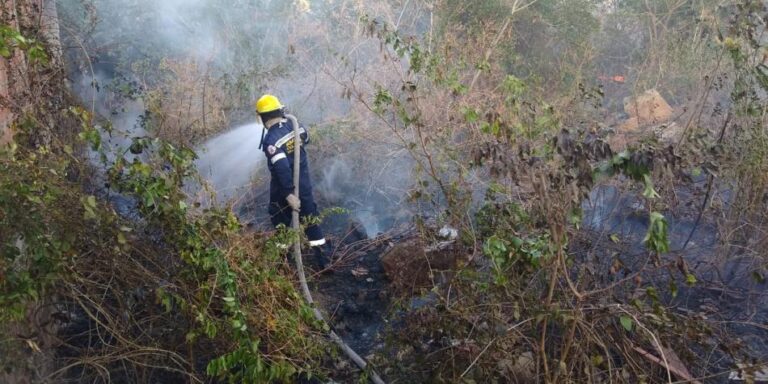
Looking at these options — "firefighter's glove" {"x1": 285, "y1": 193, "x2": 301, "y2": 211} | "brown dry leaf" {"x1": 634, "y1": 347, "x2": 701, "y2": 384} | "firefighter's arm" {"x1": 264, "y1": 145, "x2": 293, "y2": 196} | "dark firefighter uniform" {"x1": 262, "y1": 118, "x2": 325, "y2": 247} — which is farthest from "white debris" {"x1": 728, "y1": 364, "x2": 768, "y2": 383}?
"firefighter's arm" {"x1": 264, "y1": 145, "x2": 293, "y2": 196}

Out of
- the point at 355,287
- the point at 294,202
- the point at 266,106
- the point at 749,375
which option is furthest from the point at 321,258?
the point at 749,375

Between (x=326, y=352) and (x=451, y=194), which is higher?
(x=451, y=194)

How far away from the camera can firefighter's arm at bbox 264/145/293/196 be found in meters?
5.41

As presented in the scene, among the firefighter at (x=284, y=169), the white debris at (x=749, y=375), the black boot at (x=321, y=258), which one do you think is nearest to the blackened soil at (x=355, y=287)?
the black boot at (x=321, y=258)

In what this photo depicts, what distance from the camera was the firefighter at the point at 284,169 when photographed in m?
5.42

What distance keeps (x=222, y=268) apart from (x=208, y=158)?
4.20 metres

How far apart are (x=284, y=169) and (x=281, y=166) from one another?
0.04 metres

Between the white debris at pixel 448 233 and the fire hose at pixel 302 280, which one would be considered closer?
the fire hose at pixel 302 280

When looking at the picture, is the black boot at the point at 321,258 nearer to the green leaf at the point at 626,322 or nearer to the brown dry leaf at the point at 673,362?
the brown dry leaf at the point at 673,362

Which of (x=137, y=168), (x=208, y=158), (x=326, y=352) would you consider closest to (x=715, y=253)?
(x=326, y=352)

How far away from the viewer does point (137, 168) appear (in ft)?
10.3

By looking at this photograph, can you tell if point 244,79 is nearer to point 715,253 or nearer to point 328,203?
point 328,203

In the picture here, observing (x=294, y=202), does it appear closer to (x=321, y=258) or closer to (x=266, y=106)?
(x=321, y=258)

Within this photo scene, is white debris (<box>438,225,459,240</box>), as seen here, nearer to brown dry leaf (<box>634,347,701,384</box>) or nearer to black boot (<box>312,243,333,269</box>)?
black boot (<box>312,243,333,269</box>)
